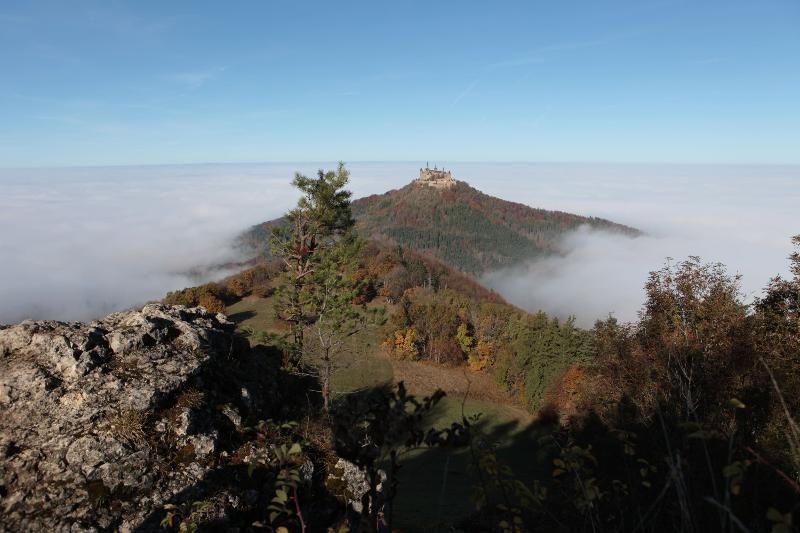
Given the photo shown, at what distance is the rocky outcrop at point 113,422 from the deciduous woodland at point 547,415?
0.80m

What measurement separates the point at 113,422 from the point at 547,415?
3816cm

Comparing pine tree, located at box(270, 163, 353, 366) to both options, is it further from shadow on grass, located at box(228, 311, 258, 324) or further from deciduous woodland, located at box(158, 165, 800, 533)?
shadow on grass, located at box(228, 311, 258, 324)

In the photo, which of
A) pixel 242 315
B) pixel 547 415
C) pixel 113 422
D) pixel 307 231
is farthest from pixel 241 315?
pixel 113 422

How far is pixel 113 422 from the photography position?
6.79m

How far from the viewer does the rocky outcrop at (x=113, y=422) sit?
575 cm

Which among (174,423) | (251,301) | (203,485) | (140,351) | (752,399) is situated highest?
(140,351)

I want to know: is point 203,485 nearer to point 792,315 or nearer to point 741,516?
point 741,516

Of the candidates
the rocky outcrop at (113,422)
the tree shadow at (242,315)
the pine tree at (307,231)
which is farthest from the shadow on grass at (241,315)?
the rocky outcrop at (113,422)

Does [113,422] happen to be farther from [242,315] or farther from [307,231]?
[242,315]

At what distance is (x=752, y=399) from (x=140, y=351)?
18290mm

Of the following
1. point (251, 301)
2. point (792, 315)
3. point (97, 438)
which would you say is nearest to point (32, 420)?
point (97, 438)

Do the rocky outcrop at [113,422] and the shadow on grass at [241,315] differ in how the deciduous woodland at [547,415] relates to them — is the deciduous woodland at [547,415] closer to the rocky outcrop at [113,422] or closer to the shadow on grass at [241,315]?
the rocky outcrop at [113,422]

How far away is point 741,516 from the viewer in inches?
163

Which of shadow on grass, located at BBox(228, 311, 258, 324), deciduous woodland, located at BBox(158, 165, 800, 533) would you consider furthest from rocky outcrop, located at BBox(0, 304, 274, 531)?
shadow on grass, located at BBox(228, 311, 258, 324)
